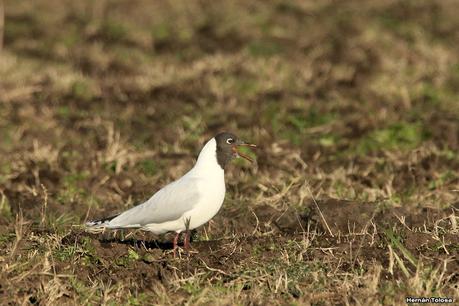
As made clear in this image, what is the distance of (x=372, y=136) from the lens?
1163 centimetres

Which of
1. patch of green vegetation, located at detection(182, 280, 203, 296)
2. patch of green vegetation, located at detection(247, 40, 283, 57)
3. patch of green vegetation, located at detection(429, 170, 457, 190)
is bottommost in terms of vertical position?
patch of green vegetation, located at detection(247, 40, 283, 57)

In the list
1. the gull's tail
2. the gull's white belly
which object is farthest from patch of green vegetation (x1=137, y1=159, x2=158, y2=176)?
the gull's white belly

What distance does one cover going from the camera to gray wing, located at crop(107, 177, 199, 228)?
7234 millimetres

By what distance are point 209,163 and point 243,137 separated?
14.6 ft

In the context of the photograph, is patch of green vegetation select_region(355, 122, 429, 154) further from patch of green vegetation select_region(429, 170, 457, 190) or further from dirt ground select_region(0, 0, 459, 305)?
patch of green vegetation select_region(429, 170, 457, 190)

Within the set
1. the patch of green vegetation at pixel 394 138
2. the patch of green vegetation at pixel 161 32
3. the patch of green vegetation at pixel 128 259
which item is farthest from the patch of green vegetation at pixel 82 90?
the patch of green vegetation at pixel 128 259

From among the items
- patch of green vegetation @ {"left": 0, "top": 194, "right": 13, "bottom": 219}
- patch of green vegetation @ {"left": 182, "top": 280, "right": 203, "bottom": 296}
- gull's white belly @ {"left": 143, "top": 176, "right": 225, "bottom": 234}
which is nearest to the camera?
patch of green vegetation @ {"left": 182, "top": 280, "right": 203, "bottom": 296}

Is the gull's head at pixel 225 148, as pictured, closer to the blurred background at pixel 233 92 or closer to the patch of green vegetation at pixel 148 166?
the blurred background at pixel 233 92

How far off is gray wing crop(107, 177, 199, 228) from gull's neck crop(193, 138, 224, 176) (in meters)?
0.13

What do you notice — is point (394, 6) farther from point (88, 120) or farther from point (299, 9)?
point (88, 120)

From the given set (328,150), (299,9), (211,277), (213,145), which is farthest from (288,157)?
(299,9)

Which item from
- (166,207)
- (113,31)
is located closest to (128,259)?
(166,207)

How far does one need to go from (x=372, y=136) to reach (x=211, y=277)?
17.9 ft

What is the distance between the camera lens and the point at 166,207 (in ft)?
24.0
